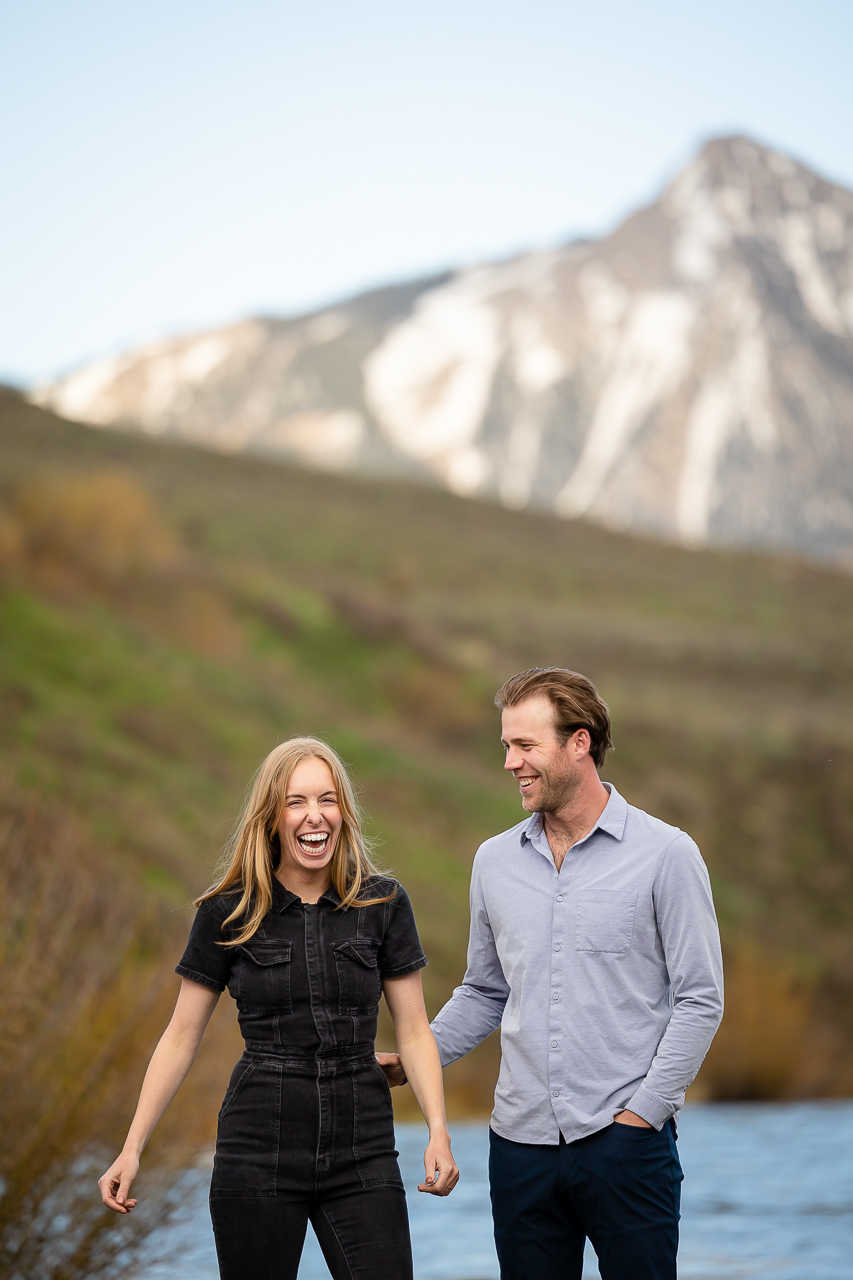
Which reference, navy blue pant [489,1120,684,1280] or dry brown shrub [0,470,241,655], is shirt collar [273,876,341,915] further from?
dry brown shrub [0,470,241,655]

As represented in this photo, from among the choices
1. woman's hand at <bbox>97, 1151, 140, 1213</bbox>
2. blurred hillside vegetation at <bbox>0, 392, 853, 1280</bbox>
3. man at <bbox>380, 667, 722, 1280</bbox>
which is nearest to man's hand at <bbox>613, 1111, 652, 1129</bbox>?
man at <bbox>380, 667, 722, 1280</bbox>

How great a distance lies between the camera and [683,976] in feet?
12.1

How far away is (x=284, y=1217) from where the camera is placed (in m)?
3.64

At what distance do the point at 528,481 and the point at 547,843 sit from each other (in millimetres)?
194869

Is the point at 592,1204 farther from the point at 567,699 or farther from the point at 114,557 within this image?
the point at 114,557

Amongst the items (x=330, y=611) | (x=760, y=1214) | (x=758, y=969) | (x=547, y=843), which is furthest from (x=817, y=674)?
(x=547, y=843)

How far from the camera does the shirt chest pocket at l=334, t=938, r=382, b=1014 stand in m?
3.75

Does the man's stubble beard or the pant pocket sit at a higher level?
the man's stubble beard

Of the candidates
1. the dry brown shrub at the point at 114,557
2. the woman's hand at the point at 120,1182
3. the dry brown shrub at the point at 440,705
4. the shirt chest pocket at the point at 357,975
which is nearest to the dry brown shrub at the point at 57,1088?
the woman's hand at the point at 120,1182

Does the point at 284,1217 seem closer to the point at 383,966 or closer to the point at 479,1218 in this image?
the point at 383,966

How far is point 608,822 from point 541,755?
23cm

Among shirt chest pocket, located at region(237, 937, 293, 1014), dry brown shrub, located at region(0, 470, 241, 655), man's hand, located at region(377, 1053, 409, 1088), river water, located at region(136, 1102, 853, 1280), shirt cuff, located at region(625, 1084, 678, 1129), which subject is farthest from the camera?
dry brown shrub, located at region(0, 470, 241, 655)

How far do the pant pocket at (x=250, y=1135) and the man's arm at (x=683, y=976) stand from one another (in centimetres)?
82

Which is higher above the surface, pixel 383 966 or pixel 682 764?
pixel 682 764
